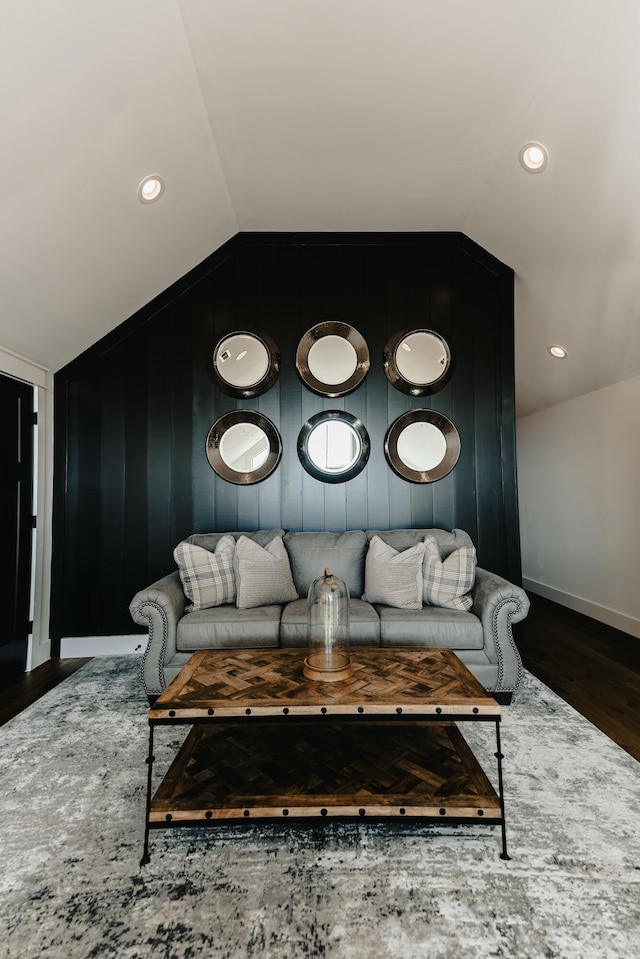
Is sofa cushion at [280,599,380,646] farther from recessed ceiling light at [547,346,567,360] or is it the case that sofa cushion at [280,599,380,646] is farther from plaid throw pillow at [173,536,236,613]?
recessed ceiling light at [547,346,567,360]

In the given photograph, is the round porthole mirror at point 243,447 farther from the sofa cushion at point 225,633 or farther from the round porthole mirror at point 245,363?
the sofa cushion at point 225,633

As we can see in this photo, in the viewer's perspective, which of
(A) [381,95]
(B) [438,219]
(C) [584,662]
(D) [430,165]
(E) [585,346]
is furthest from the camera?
(E) [585,346]

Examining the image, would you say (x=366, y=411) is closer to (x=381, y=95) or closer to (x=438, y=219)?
(x=438, y=219)

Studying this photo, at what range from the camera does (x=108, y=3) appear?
6.30ft

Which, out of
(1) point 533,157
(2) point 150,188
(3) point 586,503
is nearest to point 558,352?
(3) point 586,503

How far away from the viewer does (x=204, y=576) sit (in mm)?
3057

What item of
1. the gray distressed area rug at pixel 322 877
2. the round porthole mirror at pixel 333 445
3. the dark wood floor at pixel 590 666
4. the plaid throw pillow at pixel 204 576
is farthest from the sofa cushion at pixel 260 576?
the dark wood floor at pixel 590 666

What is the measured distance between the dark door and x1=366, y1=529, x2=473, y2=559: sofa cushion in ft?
7.76

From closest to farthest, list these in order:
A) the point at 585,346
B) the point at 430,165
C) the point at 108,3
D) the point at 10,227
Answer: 1. the point at 108,3
2. the point at 10,227
3. the point at 430,165
4. the point at 585,346

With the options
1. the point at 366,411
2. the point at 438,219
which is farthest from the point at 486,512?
the point at 438,219

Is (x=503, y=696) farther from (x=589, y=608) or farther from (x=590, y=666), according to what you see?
(x=589, y=608)

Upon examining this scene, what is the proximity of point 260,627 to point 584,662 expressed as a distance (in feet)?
7.41

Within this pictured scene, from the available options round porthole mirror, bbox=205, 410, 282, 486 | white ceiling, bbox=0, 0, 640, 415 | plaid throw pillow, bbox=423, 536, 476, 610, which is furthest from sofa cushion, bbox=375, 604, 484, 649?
white ceiling, bbox=0, 0, 640, 415

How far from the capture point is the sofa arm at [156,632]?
2.70 meters
